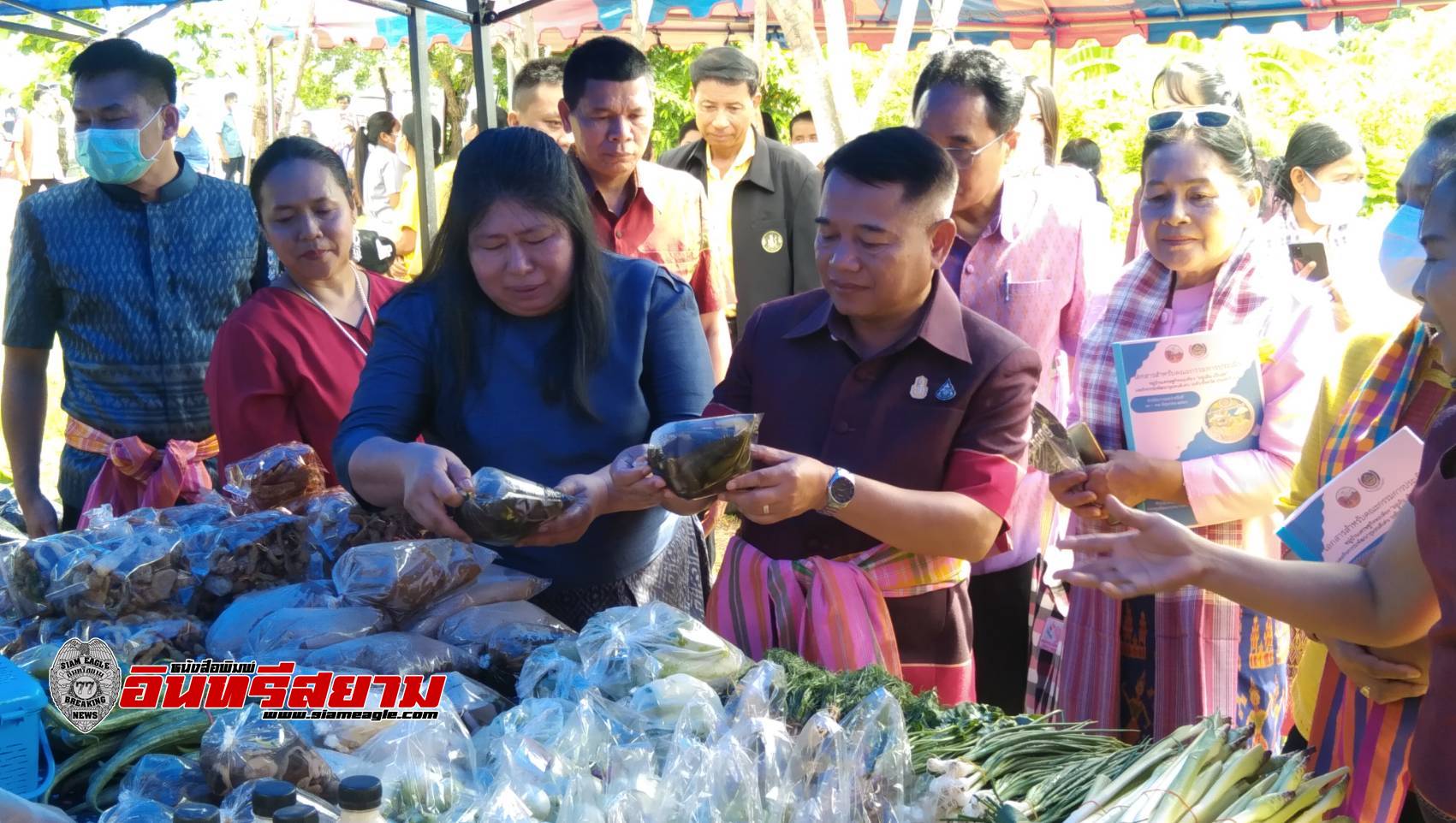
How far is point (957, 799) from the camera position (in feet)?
5.66

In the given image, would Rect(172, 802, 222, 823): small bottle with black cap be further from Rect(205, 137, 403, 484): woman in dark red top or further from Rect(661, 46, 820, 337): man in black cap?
Rect(661, 46, 820, 337): man in black cap

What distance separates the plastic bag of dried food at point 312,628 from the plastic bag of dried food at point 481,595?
9 cm

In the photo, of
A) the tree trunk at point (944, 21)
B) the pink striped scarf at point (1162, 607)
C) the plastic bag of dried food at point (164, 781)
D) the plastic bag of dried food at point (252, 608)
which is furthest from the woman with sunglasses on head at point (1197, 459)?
the tree trunk at point (944, 21)

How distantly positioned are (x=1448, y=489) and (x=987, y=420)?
2.93ft

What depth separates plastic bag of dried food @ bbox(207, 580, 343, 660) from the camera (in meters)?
2.18

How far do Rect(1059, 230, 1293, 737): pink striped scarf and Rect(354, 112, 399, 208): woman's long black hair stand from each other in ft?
26.7

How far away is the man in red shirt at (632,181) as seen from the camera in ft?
12.6

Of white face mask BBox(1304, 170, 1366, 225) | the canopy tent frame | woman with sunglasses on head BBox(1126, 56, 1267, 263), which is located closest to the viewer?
woman with sunglasses on head BBox(1126, 56, 1267, 263)

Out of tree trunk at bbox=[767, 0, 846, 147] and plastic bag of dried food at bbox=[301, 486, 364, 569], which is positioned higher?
tree trunk at bbox=[767, 0, 846, 147]

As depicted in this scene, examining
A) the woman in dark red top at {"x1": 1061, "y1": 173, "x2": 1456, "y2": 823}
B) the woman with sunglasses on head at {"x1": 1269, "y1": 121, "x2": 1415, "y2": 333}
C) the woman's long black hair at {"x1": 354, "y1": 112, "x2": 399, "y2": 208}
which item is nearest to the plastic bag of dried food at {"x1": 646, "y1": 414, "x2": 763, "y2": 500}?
the woman in dark red top at {"x1": 1061, "y1": 173, "x2": 1456, "y2": 823}

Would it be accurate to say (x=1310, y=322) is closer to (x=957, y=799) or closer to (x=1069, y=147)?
(x=957, y=799)

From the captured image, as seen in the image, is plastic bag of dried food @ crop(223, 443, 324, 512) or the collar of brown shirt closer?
the collar of brown shirt

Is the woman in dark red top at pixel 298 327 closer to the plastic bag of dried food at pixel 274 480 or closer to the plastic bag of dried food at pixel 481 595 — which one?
the plastic bag of dried food at pixel 274 480

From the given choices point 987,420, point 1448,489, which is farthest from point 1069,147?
point 1448,489
